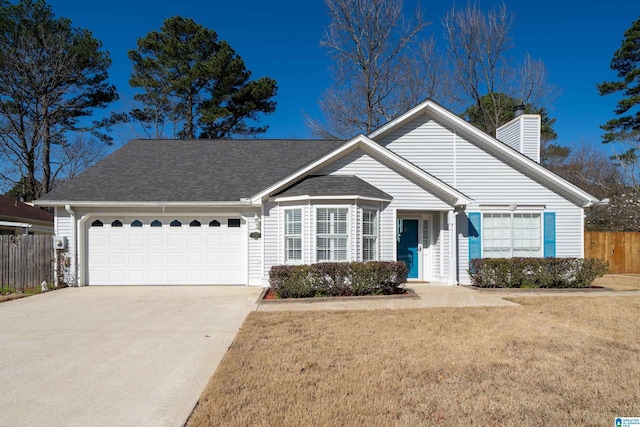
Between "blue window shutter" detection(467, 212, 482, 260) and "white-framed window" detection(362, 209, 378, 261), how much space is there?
11.2ft

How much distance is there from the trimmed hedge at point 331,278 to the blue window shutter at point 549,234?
572 centimetres

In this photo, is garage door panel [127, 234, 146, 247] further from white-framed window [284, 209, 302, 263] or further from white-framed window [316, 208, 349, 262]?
white-framed window [316, 208, 349, 262]

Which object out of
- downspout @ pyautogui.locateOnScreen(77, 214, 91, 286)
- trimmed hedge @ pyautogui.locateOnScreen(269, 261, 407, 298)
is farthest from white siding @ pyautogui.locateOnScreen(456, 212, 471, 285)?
downspout @ pyautogui.locateOnScreen(77, 214, 91, 286)

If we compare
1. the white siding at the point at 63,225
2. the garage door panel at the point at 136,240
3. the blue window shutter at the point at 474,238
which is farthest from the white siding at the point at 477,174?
the white siding at the point at 63,225

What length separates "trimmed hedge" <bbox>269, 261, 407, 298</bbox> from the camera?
10.1 metres

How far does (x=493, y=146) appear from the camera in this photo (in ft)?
42.5

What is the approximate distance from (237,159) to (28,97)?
1858 cm

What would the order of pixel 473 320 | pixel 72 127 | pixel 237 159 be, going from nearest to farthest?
pixel 473 320
pixel 237 159
pixel 72 127

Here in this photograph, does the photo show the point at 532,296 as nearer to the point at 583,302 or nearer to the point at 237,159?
the point at 583,302

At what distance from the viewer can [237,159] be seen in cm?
1552

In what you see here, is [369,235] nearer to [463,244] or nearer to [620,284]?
[463,244]

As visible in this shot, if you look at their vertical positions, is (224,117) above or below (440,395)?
above

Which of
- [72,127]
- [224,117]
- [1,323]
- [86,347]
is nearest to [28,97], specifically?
[72,127]

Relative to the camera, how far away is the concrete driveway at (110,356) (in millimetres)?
4051
